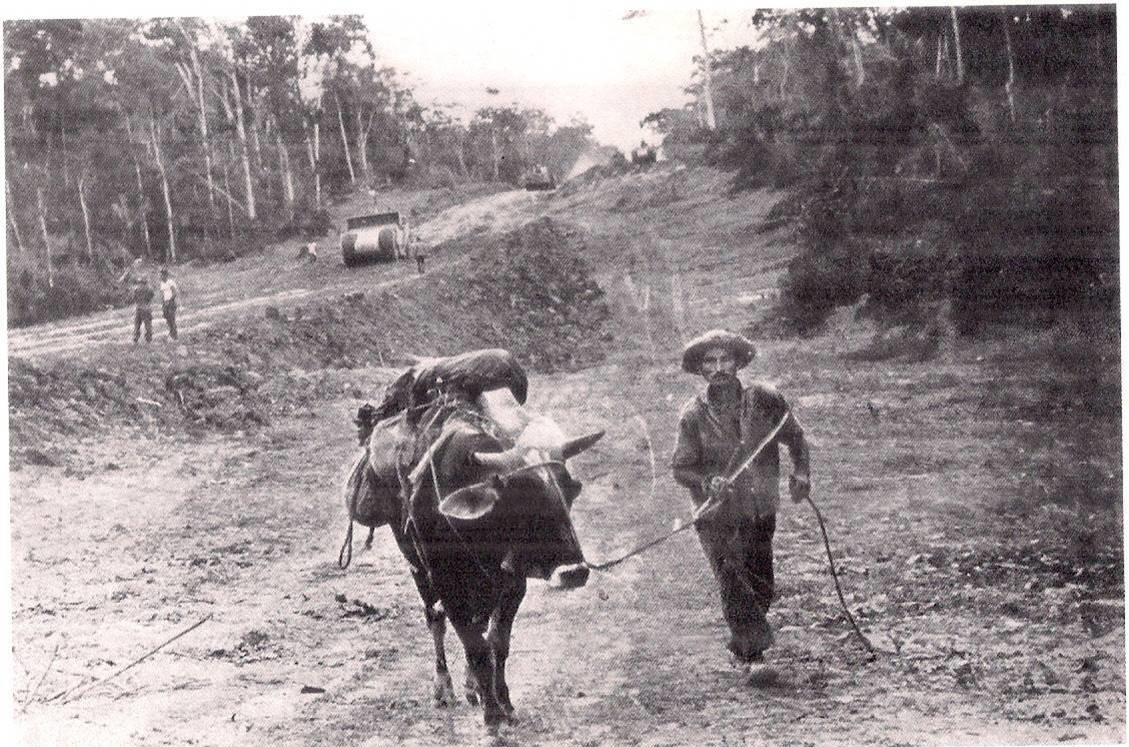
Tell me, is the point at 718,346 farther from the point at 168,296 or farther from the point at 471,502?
the point at 168,296

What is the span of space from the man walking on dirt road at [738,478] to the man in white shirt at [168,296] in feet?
6.68

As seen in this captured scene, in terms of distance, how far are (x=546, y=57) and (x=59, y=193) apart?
1792mm

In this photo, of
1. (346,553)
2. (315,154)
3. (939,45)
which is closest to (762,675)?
(346,553)

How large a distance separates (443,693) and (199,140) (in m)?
2.25

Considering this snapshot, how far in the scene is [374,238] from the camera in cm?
432

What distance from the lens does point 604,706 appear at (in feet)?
12.0

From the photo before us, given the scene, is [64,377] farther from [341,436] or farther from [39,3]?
[39,3]

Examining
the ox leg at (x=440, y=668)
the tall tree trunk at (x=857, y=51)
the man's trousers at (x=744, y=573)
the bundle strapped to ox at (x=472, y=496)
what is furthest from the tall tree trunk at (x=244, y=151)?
the tall tree trunk at (x=857, y=51)

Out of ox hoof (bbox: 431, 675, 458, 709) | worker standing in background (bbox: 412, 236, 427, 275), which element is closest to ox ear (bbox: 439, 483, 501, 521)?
ox hoof (bbox: 431, 675, 458, 709)

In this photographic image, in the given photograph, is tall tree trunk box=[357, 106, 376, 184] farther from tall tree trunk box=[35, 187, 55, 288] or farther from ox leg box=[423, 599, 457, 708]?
ox leg box=[423, 599, 457, 708]

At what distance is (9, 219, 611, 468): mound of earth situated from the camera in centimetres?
397


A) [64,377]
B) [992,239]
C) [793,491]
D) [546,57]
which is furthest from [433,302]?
[992,239]

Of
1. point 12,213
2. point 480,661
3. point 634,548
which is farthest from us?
point 12,213

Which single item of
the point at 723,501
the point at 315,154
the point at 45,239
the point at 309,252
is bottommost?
the point at 723,501
